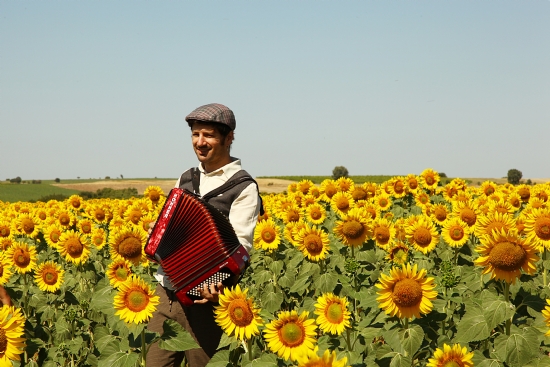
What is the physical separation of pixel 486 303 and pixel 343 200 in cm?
575

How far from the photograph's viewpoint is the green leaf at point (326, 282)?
636 centimetres

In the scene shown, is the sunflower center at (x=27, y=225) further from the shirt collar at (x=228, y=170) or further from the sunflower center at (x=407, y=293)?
the sunflower center at (x=407, y=293)

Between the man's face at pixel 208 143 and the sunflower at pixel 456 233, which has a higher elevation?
the man's face at pixel 208 143

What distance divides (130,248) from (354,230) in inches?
98.6

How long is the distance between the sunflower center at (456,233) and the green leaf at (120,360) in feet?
16.4

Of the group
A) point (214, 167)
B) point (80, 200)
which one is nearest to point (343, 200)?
point (214, 167)

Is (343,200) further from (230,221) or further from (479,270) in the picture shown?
(230,221)

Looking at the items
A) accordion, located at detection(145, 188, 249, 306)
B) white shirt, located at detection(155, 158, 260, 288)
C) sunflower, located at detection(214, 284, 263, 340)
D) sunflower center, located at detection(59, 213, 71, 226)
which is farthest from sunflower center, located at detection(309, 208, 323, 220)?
Answer: sunflower, located at detection(214, 284, 263, 340)

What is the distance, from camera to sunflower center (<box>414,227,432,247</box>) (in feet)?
25.1

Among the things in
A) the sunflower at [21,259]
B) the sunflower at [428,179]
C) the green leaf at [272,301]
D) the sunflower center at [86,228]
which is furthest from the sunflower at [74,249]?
the sunflower at [428,179]

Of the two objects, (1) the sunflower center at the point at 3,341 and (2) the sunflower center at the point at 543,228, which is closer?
(1) the sunflower center at the point at 3,341

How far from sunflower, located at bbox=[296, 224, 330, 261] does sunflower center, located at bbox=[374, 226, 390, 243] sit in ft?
2.64

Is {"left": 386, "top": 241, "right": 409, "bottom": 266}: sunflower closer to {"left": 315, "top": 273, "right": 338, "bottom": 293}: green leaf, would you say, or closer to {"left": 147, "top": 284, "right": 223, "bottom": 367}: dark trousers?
{"left": 315, "top": 273, "right": 338, "bottom": 293}: green leaf

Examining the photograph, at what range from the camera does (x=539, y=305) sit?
4.66m
